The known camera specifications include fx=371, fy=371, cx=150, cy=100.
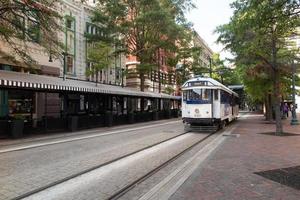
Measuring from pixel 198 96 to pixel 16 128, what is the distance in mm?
11110

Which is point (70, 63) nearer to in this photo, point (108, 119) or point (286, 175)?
point (108, 119)

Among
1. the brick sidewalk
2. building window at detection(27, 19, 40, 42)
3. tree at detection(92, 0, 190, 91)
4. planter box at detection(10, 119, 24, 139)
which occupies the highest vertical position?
tree at detection(92, 0, 190, 91)

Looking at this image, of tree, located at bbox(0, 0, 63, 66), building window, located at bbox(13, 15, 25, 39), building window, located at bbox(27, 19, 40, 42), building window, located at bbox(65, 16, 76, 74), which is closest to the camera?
tree, located at bbox(0, 0, 63, 66)

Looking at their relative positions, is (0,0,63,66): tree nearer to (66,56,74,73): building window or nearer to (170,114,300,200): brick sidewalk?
(170,114,300,200): brick sidewalk

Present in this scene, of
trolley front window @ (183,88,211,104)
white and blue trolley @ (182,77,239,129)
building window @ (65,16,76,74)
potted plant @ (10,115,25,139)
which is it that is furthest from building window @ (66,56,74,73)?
potted plant @ (10,115,25,139)

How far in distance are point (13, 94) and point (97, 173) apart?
64.3ft

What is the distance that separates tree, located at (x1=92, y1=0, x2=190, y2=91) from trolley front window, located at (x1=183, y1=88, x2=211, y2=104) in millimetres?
14581

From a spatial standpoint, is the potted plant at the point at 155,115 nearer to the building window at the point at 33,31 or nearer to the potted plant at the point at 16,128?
the potted plant at the point at 16,128

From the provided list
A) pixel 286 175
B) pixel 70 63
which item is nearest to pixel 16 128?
pixel 286 175

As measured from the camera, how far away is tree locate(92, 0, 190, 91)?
122ft

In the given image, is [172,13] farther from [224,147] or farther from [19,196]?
[19,196]

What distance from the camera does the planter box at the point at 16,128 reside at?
18.5 metres

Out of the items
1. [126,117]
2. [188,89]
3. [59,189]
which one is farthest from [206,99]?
[59,189]

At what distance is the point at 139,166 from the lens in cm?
1059
